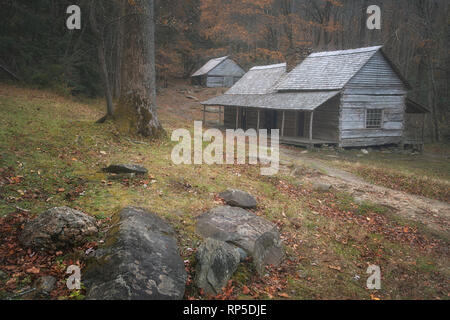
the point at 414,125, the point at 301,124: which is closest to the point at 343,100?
the point at 301,124

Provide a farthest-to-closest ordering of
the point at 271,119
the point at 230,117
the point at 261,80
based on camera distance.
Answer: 1. the point at 230,117
2. the point at 261,80
3. the point at 271,119

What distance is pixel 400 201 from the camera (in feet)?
36.6

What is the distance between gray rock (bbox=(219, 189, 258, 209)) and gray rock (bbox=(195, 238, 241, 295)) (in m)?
2.49

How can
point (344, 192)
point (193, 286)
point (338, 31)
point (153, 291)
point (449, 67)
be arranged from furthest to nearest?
point (338, 31) → point (449, 67) → point (344, 192) → point (193, 286) → point (153, 291)

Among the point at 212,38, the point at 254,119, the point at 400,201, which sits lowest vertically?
the point at 400,201

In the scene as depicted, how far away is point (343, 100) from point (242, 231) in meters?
17.5

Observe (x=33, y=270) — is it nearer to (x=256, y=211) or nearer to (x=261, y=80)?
(x=256, y=211)

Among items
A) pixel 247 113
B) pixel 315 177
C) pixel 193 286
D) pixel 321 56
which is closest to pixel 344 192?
pixel 315 177

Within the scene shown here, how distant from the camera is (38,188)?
7.09 m

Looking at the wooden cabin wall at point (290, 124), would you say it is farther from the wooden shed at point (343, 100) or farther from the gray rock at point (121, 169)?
the gray rock at point (121, 169)

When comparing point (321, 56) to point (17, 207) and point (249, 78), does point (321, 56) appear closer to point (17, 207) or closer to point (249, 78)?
point (249, 78)

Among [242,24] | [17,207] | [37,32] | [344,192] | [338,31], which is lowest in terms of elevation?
[344,192]

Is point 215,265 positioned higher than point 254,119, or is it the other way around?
point 254,119
